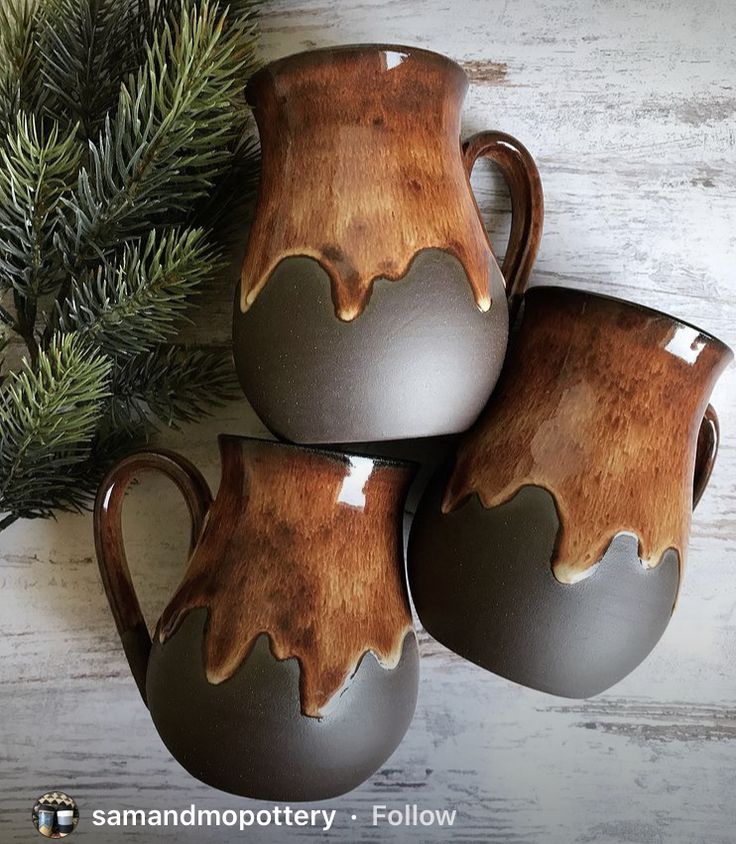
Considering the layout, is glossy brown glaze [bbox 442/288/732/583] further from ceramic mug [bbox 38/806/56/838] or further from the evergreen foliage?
ceramic mug [bbox 38/806/56/838]

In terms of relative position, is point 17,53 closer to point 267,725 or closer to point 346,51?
point 346,51

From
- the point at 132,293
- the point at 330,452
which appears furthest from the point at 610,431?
the point at 132,293

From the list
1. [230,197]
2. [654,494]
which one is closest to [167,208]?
[230,197]

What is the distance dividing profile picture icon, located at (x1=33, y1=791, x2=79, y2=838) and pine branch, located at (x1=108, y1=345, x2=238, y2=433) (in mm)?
298

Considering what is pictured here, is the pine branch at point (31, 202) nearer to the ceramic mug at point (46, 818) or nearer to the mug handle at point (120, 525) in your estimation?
the mug handle at point (120, 525)

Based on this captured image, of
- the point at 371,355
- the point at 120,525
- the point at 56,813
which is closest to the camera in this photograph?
the point at 371,355

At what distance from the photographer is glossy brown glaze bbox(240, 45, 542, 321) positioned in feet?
1.35

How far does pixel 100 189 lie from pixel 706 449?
1.25ft

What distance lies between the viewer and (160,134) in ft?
1.38

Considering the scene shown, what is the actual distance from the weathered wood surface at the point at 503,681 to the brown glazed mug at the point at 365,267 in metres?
0.12

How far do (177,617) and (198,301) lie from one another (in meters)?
0.21

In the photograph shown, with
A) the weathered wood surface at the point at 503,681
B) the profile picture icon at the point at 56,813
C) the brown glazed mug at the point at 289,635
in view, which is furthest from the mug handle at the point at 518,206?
the profile picture icon at the point at 56,813

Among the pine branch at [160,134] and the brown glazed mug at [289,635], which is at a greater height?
the pine branch at [160,134]

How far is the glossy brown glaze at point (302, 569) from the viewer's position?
44cm
